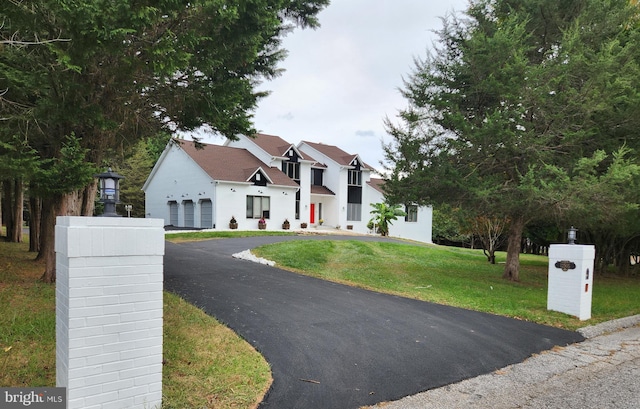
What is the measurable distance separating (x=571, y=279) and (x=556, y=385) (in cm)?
402

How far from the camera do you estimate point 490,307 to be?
8508 mm

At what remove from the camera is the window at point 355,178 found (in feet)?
106

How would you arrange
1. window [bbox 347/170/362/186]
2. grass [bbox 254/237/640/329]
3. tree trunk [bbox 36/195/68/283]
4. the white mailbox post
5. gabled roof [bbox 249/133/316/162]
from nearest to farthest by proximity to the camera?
1. tree trunk [bbox 36/195/68/283]
2. the white mailbox post
3. grass [bbox 254/237/640/329]
4. gabled roof [bbox 249/133/316/162]
5. window [bbox 347/170/362/186]

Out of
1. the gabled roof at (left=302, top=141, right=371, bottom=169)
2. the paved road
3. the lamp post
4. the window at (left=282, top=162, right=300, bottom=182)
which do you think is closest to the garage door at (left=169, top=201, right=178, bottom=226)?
the window at (left=282, top=162, right=300, bottom=182)

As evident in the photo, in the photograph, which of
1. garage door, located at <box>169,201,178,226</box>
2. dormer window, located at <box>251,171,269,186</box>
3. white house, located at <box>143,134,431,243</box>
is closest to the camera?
white house, located at <box>143,134,431,243</box>

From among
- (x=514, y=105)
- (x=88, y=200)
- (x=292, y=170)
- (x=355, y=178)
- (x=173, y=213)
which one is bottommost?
(x=173, y=213)

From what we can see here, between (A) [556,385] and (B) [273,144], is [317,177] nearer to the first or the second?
(B) [273,144]

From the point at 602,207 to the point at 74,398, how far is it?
11.2 metres

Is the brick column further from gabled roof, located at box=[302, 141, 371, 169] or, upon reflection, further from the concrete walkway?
gabled roof, located at box=[302, 141, 371, 169]

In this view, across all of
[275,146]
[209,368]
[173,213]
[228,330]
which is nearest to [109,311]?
[209,368]

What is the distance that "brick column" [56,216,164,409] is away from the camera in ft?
9.80

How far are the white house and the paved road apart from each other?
1329 centimetres

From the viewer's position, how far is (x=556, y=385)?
15.2 ft

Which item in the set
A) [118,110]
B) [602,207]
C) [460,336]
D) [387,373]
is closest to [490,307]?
[460,336]
